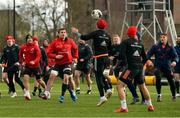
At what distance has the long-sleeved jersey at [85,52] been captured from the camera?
28.9 meters

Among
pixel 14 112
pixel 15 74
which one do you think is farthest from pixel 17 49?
pixel 14 112

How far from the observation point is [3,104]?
2091cm

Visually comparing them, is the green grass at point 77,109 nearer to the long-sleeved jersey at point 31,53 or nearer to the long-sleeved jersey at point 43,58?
the long-sleeved jersey at point 31,53

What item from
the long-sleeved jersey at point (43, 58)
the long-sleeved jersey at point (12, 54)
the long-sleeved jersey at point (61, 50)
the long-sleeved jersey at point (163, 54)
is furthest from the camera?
the long-sleeved jersey at point (43, 58)

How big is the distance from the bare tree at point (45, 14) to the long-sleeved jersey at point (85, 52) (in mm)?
49196

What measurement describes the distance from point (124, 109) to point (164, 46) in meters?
5.06

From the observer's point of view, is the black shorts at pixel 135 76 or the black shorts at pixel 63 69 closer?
the black shorts at pixel 135 76

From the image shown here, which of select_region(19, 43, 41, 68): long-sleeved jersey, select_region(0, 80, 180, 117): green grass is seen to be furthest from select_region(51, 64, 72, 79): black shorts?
select_region(19, 43, 41, 68): long-sleeved jersey

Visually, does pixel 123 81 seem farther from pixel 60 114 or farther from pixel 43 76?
pixel 43 76

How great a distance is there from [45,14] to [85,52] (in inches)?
1993

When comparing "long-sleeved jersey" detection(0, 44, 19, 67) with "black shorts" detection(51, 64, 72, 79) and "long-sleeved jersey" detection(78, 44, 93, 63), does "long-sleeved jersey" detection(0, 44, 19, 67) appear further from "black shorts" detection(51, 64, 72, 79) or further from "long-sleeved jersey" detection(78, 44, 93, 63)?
"long-sleeved jersey" detection(78, 44, 93, 63)

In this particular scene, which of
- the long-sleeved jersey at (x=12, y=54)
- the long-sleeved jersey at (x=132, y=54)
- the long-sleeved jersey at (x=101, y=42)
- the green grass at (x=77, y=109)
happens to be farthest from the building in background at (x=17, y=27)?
the long-sleeved jersey at (x=132, y=54)

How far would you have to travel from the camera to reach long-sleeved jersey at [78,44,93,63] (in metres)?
28.9

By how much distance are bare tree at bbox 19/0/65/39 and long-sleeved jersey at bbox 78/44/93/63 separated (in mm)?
49196
